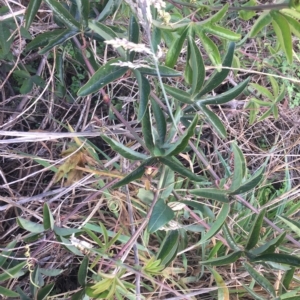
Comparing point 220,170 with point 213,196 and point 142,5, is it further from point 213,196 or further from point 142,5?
point 142,5

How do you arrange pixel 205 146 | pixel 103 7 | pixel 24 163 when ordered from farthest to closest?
pixel 205 146, pixel 24 163, pixel 103 7

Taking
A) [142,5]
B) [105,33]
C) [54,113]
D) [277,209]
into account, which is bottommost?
[277,209]

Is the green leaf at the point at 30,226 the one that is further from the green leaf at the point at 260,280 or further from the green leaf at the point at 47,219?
the green leaf at the point at 260,280

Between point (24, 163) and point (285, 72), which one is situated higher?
point (285, 72)

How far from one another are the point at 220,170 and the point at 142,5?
892 mm

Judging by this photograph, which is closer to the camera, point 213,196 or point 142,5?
point 142,5

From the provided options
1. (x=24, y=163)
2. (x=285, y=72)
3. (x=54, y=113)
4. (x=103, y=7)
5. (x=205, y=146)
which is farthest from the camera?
(x=285, y=72)

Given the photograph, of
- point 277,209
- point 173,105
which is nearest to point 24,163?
point 173,105

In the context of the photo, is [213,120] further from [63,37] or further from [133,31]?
[63,37]

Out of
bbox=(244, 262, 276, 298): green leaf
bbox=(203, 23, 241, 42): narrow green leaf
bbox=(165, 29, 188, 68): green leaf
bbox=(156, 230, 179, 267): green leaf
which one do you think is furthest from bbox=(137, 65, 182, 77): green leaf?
bbox=(244, 262, 276, 298): green leaf

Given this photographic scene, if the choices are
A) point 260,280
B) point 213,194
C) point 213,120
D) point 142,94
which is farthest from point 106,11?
point 260,280

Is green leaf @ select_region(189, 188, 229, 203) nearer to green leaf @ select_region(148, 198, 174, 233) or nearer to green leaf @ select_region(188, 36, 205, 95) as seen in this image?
green leaf @ select_region(148, 198, 174, 233)

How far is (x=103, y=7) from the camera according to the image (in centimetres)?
97

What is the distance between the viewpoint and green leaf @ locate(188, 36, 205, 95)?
796mm
